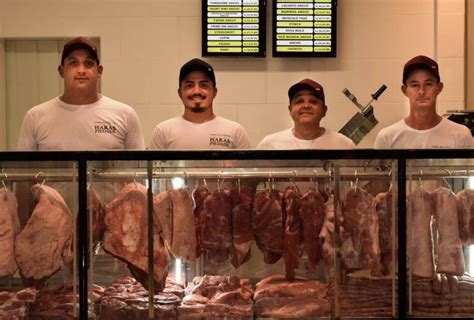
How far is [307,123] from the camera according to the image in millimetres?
3949

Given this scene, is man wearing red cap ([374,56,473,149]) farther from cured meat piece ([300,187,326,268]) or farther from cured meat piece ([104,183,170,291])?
cured meat piece ([104,183,170,291])

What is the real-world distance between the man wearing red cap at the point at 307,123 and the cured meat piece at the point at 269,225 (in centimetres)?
121

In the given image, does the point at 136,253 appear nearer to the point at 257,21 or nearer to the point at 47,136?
the point at 47,136

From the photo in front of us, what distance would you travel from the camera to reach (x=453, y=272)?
263cm

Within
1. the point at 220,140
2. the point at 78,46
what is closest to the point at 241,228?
the point at 220,140

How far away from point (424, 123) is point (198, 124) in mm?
1258

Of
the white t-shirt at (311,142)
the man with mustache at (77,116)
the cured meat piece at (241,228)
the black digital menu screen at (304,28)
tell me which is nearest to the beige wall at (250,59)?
the black digital menu screen at (304,28)

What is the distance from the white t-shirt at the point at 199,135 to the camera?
397 centimetres

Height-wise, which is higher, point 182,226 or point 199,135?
point 199,135

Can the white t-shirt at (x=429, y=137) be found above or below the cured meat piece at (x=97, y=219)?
above

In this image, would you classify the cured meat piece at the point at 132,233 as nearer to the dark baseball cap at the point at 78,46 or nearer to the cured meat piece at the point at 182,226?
the cured meat piece at the point at 182,226

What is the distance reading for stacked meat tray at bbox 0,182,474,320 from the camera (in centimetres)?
260

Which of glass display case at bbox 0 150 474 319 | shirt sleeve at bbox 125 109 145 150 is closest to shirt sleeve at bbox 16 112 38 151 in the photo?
shirt sleeve at bbox 125 109 145 150

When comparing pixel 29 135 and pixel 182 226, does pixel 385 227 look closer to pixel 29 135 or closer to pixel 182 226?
pixel 182 226
